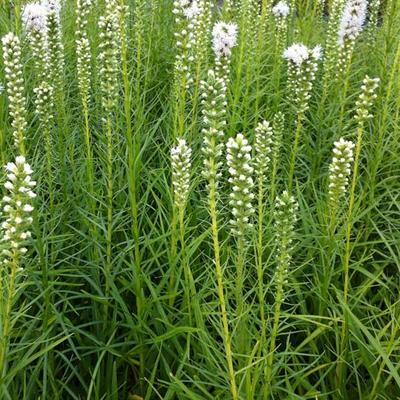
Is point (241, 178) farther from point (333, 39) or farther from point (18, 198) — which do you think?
point (333, 39)

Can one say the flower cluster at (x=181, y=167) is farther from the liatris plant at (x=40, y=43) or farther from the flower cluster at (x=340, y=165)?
the liatris plant at (x=40, y=43)

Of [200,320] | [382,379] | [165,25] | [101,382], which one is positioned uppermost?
[165,25]

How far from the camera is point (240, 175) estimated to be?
181 centimetres

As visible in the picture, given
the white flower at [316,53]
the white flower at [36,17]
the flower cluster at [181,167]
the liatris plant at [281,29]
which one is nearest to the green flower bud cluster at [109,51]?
the white flower at [36,17]

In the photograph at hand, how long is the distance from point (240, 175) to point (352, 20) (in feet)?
10.4

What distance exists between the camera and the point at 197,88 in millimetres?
3492

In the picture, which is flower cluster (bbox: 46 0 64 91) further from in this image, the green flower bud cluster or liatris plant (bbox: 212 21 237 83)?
liatris plant (bbox: 212 21 237 83)

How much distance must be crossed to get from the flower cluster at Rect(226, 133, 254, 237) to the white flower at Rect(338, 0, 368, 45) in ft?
9.94

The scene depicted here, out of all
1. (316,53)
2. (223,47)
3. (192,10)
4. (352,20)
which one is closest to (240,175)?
(192,10)

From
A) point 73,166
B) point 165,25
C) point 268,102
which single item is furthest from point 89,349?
point 165,25

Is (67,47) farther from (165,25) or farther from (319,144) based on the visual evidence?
(319,144)

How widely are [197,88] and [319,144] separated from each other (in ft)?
4.79

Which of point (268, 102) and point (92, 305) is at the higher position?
point (268, 102)

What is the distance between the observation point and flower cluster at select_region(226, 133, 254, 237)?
5.70ft
